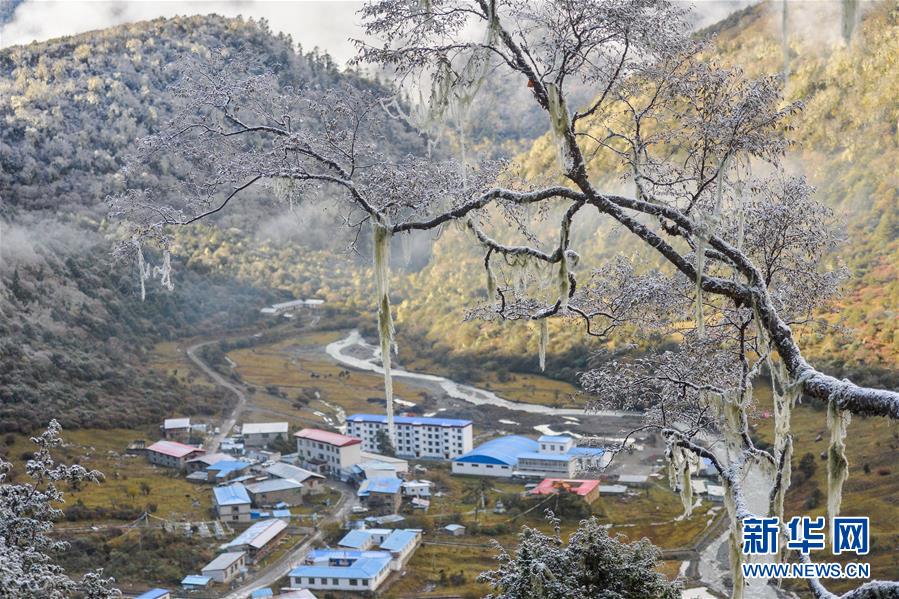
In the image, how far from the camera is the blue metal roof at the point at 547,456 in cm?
4208

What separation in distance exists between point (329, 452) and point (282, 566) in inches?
592

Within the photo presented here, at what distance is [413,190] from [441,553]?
25.5 m

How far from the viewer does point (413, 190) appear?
7133mm

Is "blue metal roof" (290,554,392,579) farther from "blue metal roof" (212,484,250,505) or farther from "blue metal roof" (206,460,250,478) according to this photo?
"blue metal roof" (206,460,250,478)

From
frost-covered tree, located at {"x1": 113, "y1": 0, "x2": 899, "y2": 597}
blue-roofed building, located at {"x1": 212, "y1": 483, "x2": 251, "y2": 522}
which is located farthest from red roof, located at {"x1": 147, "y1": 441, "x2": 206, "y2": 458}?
frost-covered tree, located at {"x1": 113, "y1": 0, "x2": 899, "y2": 597}

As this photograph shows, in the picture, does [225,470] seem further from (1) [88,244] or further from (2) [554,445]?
(1) [88,244]

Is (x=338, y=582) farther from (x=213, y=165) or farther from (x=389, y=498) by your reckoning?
(x=213, y=165)

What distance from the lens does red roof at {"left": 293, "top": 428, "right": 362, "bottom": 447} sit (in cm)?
4456

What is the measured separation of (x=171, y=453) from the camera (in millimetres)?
45188

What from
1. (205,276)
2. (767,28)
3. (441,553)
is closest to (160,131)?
(441,553)

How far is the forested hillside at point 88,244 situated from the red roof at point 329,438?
13.4m

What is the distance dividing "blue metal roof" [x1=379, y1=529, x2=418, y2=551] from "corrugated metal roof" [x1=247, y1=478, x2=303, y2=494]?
869 cm

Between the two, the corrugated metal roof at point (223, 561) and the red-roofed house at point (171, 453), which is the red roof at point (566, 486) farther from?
the red-roofed house at point (171, 453)

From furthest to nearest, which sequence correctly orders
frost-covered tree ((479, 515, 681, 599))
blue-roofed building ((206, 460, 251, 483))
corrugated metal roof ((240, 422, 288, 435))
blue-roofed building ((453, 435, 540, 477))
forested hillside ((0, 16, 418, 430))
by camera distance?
forested hillside ((0, 16, 418, 430)), corrugated metal roof ((240, 422, 288, 435)), blue-roofed building ((453, 435, 540, 477)), blue-roofed building ((206, 460, 251, 483)), frost-covered tree ((479, 515, 681, 599))
